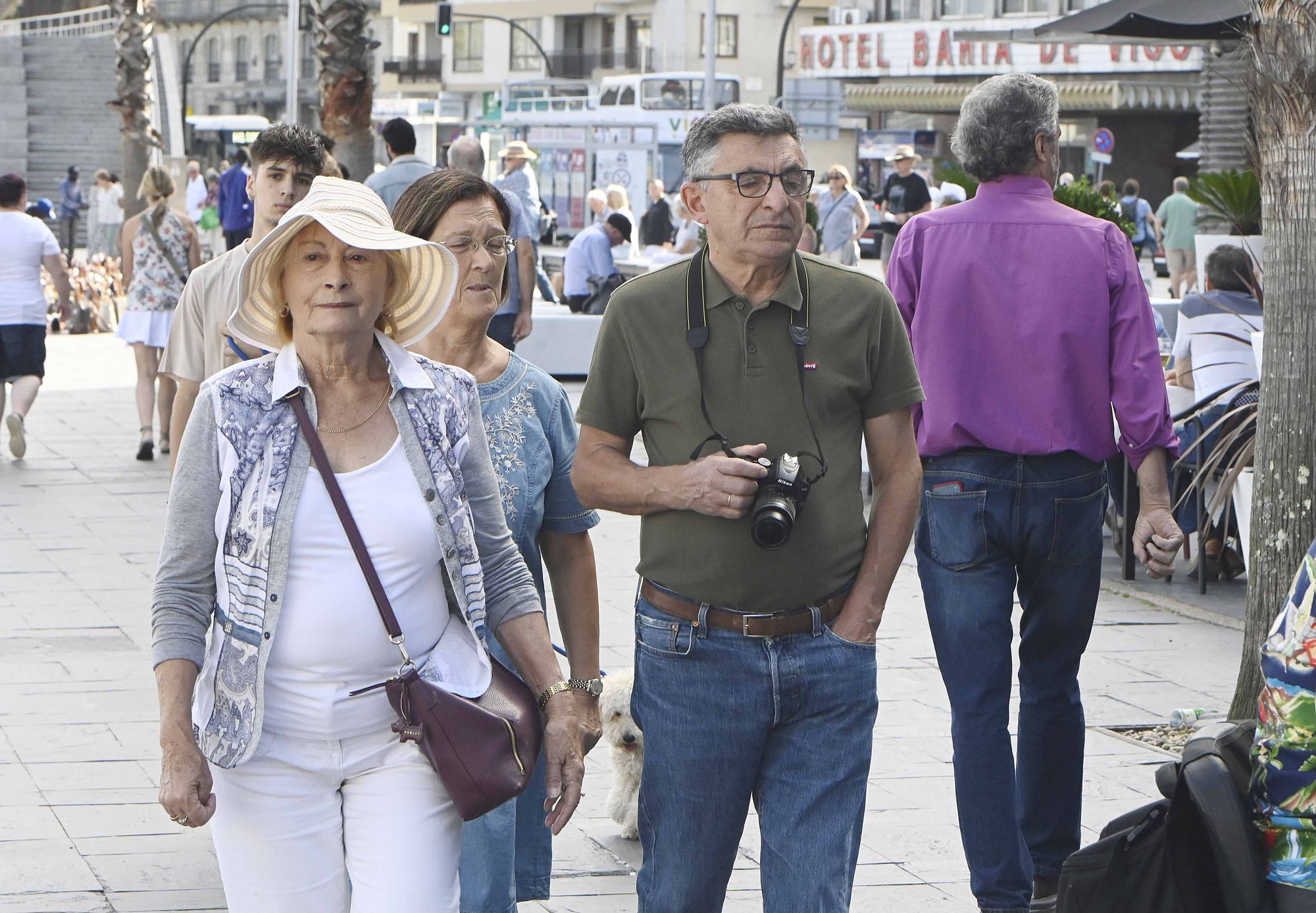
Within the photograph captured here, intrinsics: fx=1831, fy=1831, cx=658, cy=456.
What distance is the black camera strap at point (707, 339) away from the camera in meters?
3.26

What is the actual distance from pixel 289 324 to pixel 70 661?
4299 millimetres

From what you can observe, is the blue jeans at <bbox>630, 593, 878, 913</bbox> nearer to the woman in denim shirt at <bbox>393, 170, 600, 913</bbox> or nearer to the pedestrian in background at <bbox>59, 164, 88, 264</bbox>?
the woman in denim shirt at <bbox>393, 170, 600, 913</bbox>

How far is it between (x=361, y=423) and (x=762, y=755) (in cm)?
97

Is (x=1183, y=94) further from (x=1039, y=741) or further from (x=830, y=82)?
(x=1039, y=741)

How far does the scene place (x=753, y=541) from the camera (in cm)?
323

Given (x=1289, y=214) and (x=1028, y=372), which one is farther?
(x=1289, y=214)

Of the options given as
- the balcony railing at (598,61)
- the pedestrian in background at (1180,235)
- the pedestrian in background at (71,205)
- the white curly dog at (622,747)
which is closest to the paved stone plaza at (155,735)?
the white curly dog at (622,747)

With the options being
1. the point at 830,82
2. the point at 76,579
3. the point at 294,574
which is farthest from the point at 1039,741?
the point at 830,82

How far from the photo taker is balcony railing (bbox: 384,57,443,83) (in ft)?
250

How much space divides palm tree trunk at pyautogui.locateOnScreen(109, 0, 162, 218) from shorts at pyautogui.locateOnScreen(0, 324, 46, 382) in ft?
43.3

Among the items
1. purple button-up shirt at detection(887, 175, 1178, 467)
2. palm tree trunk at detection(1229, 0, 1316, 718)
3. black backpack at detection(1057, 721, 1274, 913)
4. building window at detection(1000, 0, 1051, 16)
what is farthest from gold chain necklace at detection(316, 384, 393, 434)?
building window at detection(1000, 0, 1051, 16)

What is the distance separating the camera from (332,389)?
3119 mm

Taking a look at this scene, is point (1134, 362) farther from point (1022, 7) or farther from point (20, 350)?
point (1022, 7)

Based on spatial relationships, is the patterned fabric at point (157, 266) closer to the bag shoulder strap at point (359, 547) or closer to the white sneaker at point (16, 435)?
the white sneaker at point (16, 435)
